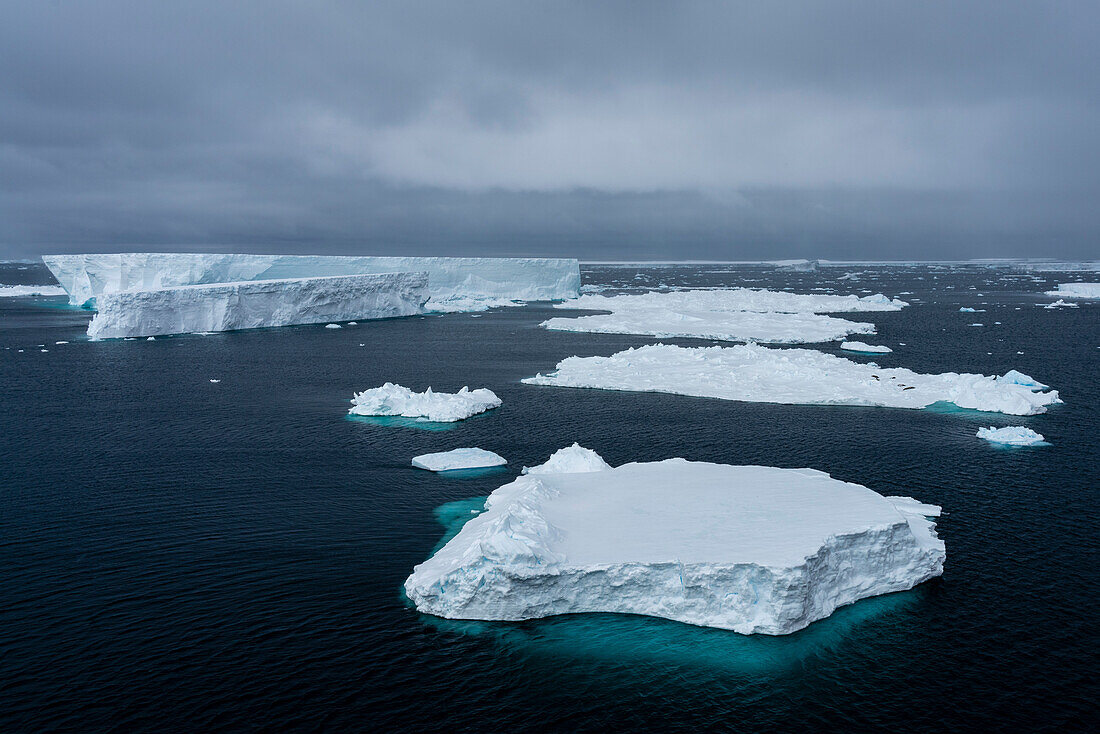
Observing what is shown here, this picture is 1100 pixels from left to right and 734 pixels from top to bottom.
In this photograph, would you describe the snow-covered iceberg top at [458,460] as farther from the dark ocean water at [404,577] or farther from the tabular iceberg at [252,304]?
the tabular iceberg at [252,304]

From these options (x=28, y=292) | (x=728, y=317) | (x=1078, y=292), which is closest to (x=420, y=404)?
(x=728, y=317)

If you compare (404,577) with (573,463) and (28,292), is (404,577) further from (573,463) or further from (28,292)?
(28,292)

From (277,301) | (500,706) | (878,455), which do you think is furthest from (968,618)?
(277,301)

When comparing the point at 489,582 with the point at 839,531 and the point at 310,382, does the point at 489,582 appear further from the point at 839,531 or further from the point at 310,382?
the point at 310,382

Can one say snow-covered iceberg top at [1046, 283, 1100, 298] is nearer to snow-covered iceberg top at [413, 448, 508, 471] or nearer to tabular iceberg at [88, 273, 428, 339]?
tabular iceberg at [88, 273, 428, 339]

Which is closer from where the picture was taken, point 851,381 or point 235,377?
point 851,381


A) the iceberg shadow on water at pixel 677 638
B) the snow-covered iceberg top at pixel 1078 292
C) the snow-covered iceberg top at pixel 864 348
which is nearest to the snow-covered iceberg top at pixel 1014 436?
the iceberg shadow on water at pixel 677 638

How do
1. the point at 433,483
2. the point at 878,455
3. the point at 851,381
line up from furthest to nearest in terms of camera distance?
the point at 851,381 < the point at 878,455 < the point at 433,483
